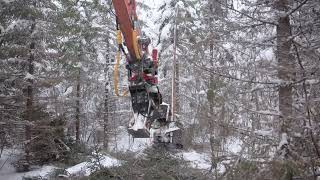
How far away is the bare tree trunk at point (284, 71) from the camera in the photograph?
4867 mm

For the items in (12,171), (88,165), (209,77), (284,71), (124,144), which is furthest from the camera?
(124,144)

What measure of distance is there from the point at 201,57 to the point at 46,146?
1405 centimetres

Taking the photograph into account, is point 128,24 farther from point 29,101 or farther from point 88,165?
point 29,101

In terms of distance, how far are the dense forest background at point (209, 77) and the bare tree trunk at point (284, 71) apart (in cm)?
2

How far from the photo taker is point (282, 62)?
5.49 metres

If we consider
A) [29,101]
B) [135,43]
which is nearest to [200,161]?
[135,43]

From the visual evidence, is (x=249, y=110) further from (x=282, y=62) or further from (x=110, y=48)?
(x=110, y=48)

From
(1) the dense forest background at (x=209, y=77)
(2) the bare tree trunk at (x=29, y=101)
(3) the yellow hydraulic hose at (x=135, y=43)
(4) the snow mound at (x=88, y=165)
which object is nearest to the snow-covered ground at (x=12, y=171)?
(1) the dense forest background at (x=209, y=77)

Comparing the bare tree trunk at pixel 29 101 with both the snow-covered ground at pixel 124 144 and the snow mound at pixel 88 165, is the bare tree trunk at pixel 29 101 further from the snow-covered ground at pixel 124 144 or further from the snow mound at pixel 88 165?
the snow-covered ground at pixel 124 144

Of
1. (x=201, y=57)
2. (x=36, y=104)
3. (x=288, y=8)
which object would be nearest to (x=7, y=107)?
(x=36, y=104)

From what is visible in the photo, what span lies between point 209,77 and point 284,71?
6.14 feet

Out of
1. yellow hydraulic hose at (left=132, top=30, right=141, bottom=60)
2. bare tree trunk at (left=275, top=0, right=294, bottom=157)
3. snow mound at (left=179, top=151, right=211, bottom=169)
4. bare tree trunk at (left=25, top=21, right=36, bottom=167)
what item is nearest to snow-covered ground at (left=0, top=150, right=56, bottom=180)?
bare tree trunk at (left=25, top=21, right=36, bottom=167)

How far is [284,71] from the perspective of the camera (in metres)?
5.02

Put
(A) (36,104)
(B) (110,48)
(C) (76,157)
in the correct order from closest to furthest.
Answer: (A) (36,104) < (C) (76,157) < (B) (110,48)
